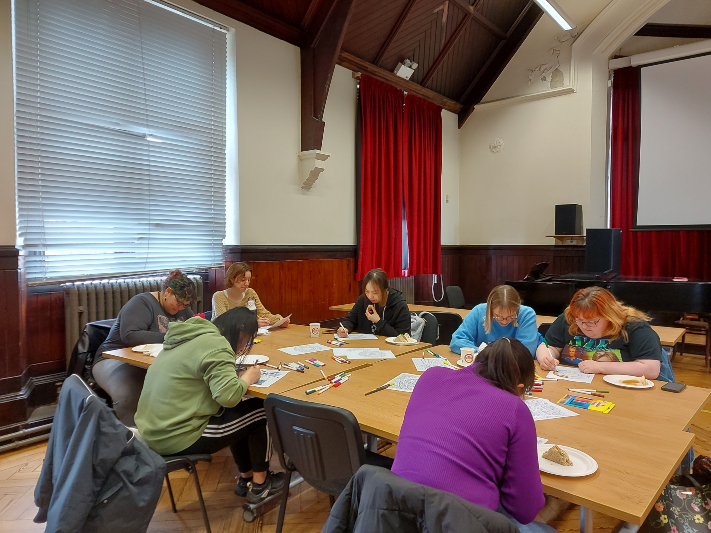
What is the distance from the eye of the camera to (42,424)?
10.9 feet

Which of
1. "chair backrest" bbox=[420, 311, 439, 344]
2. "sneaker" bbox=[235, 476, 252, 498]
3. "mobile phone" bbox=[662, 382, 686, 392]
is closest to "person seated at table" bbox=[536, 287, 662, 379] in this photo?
"mobile phone" bbox=[662, 382, 686, 392]

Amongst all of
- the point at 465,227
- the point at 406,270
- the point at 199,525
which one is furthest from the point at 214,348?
the point at 465,227

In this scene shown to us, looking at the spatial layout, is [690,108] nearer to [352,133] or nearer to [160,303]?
[352,133]

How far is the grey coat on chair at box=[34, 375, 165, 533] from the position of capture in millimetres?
1533

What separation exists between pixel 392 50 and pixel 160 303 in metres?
4.31

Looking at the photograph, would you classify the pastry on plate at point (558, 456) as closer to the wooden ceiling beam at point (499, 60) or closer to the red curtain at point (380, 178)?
the red curtain at point (380, 178)

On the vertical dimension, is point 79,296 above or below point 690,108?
below

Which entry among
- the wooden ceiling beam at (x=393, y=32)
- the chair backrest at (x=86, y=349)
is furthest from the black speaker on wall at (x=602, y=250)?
the chair backrest at (x=86, y=349)

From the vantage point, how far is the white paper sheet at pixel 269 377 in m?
2.18

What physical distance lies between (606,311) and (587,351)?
10.6 inches

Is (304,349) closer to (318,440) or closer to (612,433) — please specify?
(318,440)

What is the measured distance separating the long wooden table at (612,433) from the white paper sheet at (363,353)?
0.29 meters

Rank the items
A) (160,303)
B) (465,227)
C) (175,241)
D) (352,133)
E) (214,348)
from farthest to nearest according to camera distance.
Result: (465,227), (352,133), (175,241), (160,303), (214,348)

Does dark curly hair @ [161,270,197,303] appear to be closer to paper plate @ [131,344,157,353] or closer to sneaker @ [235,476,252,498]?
paper plate @ [131,344,157,353]
